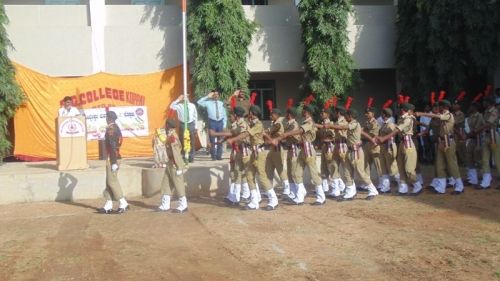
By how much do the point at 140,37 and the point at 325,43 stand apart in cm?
496

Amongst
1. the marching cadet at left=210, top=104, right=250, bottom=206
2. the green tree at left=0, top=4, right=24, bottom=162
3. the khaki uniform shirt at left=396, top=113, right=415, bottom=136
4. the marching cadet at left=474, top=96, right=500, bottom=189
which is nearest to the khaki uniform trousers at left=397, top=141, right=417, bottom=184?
the khaki uniform shirt at left=396, top=113, right=415, bottom=136

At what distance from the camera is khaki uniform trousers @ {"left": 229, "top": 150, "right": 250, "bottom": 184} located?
1040 centimetres

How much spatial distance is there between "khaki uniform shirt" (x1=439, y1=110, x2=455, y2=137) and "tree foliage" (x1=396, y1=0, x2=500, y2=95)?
4.28m

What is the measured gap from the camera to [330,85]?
15.6m

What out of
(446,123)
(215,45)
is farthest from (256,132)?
(215,45)

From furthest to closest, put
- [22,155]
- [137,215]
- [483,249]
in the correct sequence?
[22,155]
[137,215]
[483,249]

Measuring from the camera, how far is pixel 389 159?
36.9ft

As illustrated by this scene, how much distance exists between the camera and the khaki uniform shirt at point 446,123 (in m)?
10.9

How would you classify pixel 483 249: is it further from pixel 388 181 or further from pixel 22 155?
pixel 22 155

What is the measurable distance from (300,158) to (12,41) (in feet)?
27.1

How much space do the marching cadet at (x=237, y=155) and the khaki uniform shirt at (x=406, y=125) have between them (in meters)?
3.01

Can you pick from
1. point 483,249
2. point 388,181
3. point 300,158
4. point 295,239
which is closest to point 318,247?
point 295,239

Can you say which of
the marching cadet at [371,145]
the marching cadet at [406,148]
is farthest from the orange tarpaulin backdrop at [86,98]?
the marching cadet at [406,148]

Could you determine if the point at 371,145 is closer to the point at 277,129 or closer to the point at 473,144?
the point at 277,129
